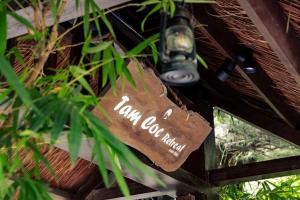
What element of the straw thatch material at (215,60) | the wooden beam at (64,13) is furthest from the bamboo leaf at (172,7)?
the straw thatch material at (215,60)

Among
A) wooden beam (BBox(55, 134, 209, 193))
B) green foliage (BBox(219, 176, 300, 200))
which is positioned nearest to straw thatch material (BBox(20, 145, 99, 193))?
wooden beam (BBox(55, 134, 209, 193))

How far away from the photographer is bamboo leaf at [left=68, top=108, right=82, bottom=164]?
95cm

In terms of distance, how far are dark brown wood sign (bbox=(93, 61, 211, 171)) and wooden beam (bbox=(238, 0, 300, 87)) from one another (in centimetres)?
50

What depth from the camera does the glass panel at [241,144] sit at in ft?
12.8

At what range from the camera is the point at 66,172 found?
338 cm

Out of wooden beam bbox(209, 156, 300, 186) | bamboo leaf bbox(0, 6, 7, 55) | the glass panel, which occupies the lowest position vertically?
the glass panel

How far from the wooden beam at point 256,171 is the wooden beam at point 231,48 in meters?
0.34

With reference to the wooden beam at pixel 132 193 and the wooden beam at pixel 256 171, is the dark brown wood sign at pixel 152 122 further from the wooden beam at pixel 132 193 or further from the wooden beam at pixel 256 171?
the wooden beam at pixel 256 171

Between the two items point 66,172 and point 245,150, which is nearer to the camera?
point 66,172

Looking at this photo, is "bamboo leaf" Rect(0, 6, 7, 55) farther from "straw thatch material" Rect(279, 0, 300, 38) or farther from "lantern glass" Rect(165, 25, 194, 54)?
"straw thatch material" Rect(279, 0, 300, 38)

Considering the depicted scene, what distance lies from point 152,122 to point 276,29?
767mm

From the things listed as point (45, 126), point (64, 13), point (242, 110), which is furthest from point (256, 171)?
point (45, 126)

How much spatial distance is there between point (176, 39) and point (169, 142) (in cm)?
111

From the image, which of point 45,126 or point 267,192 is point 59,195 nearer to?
point 267,192
